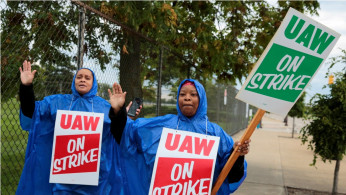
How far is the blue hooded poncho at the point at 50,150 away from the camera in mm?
3031

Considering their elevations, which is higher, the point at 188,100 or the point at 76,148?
the point at 188,100

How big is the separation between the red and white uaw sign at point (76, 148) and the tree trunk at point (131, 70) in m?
2.11

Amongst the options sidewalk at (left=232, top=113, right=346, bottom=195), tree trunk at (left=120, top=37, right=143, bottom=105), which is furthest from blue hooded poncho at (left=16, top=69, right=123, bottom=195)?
sidewalk at (left=232, top=113, right=346, bottom=195)

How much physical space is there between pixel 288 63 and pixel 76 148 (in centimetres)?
186

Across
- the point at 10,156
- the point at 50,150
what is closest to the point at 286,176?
the point at 10,156

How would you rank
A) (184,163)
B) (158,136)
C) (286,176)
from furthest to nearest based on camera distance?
(286,176) → (158,136) → (184,163)

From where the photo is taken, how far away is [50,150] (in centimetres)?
310

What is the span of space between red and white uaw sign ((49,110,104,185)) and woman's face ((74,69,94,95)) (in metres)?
0.21

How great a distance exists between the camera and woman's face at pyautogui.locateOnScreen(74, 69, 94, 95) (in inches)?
125

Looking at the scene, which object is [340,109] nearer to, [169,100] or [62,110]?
[169,100]

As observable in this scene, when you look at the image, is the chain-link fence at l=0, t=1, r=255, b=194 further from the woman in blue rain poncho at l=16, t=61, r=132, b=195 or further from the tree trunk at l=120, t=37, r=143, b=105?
the woman in blue rain poncho at l=16, t=61, r=132, b=195

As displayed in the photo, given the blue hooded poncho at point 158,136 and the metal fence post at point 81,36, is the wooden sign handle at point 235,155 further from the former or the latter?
the metal fence post at point 81,36

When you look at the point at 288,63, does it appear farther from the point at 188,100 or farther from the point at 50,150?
the point at 50,150

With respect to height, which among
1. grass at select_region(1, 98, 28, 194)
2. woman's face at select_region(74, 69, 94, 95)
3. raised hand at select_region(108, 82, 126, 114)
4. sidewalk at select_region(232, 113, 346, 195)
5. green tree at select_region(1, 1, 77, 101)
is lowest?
sidewalk at select_region(232, 113, 346, 195)
